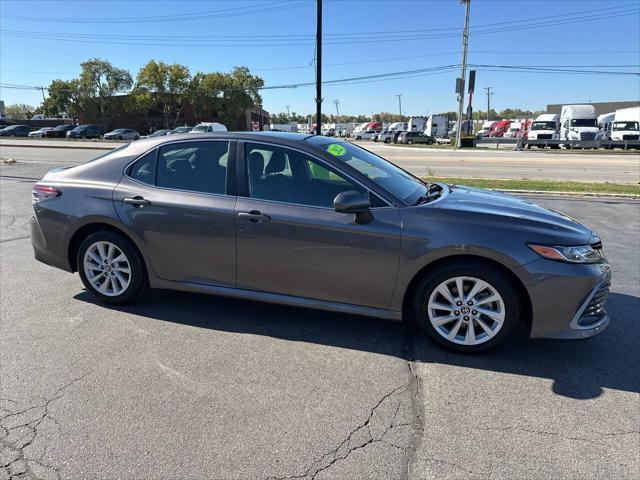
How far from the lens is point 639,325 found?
3953mm

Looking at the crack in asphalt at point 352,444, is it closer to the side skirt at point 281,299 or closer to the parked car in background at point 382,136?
the side skirt at point 281,299

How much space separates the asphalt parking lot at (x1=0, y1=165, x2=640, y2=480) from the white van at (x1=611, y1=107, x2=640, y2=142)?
125ft

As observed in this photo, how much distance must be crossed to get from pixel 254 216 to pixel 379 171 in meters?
1.16

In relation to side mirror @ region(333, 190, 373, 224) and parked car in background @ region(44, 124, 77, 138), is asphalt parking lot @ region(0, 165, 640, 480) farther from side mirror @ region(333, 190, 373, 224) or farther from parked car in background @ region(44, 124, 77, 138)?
parked car in background @ region(44, 124, 77, 138)

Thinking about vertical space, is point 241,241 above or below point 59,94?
below

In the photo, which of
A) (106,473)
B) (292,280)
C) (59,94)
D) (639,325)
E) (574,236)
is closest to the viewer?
(106,473)

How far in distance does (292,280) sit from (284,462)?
1.55 metres

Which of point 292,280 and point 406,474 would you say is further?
point 292,280

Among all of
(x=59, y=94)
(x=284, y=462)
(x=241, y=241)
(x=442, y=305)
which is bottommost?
(x=284, y=462)

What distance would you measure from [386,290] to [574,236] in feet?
4.57

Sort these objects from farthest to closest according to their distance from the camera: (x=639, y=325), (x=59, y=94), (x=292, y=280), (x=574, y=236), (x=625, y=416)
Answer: (x=59, y=94) < (x=639, y=325) < (x=292, y=280) < (x=574, y=236) < (x=625, y=416)

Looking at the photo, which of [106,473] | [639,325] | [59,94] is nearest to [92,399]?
[106,473]

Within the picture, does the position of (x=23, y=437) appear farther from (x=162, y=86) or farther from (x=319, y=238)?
(x=162, y=86)

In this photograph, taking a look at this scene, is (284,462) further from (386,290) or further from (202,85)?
(202,85)
